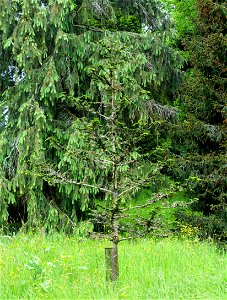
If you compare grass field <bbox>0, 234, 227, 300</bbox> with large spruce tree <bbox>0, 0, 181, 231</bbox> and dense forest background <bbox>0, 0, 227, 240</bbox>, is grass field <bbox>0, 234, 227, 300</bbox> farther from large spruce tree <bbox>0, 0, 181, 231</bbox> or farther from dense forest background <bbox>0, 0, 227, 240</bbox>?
large spruce tree <bbox>0, 0, 181, 231</bbox>

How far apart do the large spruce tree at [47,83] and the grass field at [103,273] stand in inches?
89.8

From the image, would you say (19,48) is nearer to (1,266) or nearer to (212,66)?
(212,66)

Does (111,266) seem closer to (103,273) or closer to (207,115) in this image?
(103,273)

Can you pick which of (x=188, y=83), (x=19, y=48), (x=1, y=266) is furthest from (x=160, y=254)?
(x=19, y=48)

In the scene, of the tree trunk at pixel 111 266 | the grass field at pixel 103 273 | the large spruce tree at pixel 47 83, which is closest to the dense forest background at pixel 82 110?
the large spruce tree at pixel 47 83

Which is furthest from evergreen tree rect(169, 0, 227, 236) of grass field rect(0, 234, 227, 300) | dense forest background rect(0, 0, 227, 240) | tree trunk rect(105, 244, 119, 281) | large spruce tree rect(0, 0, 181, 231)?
tree trunk rect(105, 244, 119, 281)

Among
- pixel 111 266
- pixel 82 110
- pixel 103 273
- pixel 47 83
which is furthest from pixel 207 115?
pixel 111 266

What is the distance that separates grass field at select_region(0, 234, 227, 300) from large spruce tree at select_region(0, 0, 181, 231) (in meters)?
2.28

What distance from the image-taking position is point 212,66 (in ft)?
29.3

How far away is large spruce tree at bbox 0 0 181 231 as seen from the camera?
8336 mm

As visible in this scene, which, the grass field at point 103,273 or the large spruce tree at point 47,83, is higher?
the large spruce tree at point 47,83

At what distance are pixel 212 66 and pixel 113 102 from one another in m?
4.58

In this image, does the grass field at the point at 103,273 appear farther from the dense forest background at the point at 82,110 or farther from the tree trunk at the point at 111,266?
the dense forest background at the point at 82,110

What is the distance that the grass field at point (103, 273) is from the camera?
4410 mm
